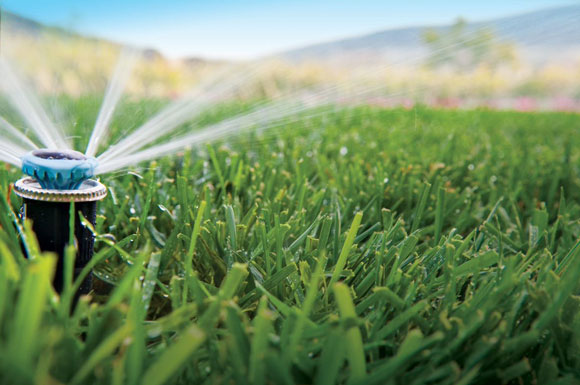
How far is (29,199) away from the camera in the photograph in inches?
24.0

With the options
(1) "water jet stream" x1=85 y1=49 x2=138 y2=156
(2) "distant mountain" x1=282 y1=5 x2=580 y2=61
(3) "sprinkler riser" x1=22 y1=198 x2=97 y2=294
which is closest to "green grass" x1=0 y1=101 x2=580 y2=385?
(3) "sprinkler riser" x1=22 y1=198 x2=97 y2=294

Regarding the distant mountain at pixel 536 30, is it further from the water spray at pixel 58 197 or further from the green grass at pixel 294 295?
the water spray at pixel 58 197

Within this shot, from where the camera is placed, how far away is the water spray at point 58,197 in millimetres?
589

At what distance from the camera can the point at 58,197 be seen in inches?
23.4

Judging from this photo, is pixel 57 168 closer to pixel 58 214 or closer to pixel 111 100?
pixel 58 214

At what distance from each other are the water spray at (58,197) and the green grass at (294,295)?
4 centimetres

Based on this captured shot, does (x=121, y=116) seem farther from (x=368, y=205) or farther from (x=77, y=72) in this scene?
(x=77, y=72)

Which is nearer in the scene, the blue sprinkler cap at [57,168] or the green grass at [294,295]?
the green grass at [294,295]

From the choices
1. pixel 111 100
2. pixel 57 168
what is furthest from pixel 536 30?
pixel 111 100

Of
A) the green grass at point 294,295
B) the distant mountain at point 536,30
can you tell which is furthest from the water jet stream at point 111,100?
the distant mountain at point 536,30

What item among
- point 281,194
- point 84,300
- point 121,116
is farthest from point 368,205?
point 121,116

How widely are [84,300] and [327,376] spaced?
0.82 ft

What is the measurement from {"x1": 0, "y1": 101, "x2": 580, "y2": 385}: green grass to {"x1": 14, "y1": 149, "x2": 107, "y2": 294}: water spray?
0.04m

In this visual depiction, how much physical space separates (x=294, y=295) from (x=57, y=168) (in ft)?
1.19
